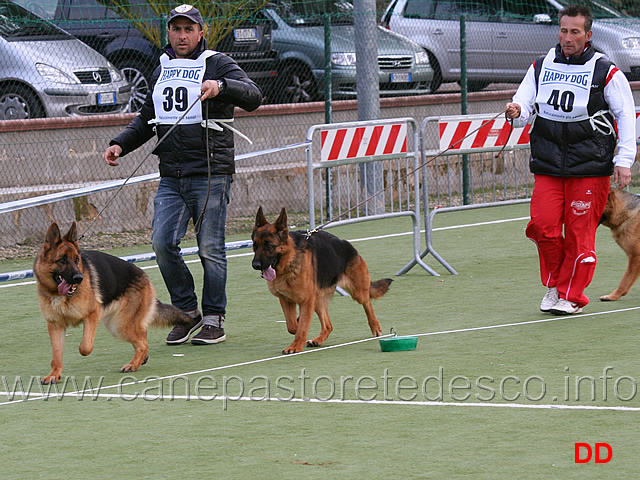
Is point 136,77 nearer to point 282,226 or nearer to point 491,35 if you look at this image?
point 491,35

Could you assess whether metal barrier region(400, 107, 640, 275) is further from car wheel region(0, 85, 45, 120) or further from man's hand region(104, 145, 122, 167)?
car wheel region(0, 85, 45, 120)

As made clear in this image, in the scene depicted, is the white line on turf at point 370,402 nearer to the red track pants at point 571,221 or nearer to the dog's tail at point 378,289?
the dog's tail at point 378,289

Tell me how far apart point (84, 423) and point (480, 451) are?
1.97 m

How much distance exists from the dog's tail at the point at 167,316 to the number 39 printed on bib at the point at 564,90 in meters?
2.91

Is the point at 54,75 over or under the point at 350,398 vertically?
over

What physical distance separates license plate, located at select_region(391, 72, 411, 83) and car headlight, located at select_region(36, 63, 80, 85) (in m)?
5.00

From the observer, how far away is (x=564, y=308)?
25.9 feet

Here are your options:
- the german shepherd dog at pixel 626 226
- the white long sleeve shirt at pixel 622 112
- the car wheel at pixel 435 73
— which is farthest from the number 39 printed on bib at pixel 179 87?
the car wheel at pixel 435 73

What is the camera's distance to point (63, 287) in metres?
6.27

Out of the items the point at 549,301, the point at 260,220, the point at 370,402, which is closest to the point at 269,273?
the point at 260,220

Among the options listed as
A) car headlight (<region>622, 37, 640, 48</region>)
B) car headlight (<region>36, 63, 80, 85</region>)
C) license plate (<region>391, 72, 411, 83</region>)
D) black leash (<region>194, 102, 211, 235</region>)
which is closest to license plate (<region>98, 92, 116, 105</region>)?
car headlight (<region>36, 63, 80, 85</region>)

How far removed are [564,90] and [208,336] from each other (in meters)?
2.97

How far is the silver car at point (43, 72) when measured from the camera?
1298cm

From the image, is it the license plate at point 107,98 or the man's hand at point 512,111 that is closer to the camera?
the man's hand at point 512,111
